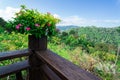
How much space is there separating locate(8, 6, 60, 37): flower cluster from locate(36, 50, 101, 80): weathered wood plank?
0.19m

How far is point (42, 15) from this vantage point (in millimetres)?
1775

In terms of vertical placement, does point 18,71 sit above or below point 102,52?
above

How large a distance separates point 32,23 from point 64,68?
555 millimetres

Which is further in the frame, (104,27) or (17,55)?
(104,27)

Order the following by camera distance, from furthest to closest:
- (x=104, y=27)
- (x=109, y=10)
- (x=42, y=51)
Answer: (x=109, y=10) → (x=104, y=27) → (x=42, y=51)

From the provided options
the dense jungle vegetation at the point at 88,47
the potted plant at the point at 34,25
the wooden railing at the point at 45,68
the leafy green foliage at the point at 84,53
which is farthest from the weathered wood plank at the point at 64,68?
the leafy green foliage at the point at 84,53

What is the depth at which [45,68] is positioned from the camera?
5.85ft

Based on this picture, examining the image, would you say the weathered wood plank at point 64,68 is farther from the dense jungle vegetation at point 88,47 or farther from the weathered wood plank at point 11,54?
the dense jungle vegetation at point 88,47

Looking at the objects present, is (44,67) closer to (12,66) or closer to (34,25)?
(12,66)

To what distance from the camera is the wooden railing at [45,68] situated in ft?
4.20

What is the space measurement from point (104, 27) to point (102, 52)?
7.59ft

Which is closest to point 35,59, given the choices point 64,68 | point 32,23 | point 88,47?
point 32,23

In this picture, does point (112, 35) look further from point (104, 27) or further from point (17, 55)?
point (17, 55)

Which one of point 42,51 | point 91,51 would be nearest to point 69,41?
point 91,51
